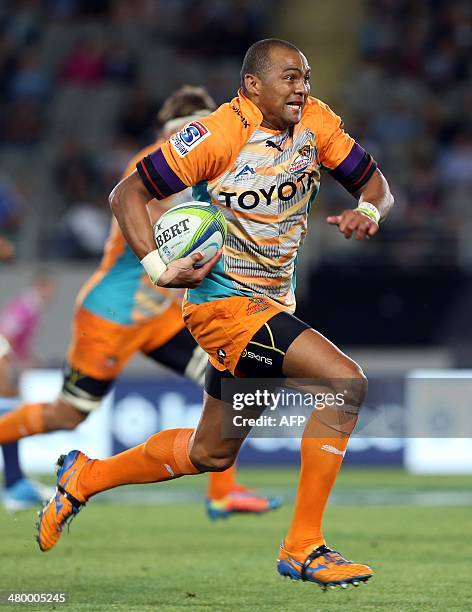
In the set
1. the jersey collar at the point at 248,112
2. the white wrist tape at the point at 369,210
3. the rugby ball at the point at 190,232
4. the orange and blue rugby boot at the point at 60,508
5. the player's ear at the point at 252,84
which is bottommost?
the orange and blue rugby boot at the point at 60,508

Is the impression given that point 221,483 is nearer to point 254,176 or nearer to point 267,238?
point 267,238

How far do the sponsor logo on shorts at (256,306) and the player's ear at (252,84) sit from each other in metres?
0.87

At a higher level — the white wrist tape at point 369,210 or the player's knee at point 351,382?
the white wrist tape at point 369,210

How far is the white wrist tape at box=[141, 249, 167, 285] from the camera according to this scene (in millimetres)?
5461

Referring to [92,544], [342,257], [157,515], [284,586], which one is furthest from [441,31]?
[284,586]

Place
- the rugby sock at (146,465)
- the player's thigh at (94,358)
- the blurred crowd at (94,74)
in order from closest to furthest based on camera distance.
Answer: the rugby sock at (146,465)
the player's thigh at (94,358)
the blurred crowd at (94,74)

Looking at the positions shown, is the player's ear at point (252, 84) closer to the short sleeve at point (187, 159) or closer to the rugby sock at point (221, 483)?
the short sleeve at point (187, 159)

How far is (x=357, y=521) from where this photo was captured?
888cm

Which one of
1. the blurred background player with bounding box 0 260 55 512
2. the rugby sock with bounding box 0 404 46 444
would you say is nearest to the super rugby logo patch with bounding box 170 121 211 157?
the blurred background player with bounding box 0 260 55 512

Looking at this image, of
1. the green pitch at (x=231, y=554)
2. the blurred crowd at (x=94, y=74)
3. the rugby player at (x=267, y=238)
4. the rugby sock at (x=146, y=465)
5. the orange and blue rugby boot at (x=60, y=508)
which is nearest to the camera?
the rugby player at (x=267, y=238)

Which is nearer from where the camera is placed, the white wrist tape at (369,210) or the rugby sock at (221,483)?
the white wrist tape at (369,210)

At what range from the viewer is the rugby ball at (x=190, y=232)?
5469 mm

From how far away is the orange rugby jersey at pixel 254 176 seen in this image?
563cm

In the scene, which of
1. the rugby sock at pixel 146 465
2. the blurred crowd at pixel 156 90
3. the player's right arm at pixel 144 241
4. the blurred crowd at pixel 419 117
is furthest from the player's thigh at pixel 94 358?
the blurred crowd at pixel 156 90
